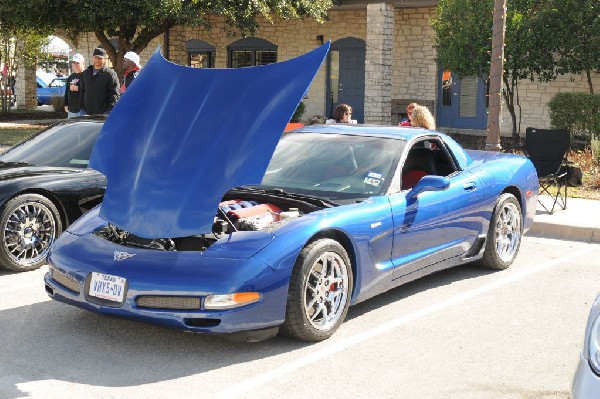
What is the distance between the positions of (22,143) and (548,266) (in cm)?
540

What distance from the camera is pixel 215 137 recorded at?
18.8ft

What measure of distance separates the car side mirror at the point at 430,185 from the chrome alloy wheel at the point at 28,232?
10.9 ft

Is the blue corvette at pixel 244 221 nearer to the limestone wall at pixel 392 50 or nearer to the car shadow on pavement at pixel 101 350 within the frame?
the car shadow on pavement at pixel 101 350

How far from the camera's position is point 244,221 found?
579 centimetres

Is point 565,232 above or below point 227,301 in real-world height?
below

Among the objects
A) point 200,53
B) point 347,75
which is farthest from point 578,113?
point 200,53

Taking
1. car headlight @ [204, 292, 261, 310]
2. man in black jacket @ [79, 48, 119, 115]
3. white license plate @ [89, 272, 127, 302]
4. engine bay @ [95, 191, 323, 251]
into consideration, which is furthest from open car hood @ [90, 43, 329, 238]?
man in black jacket @ [79, 48, 119, 115]

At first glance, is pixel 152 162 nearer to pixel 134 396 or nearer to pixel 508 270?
pixel 134 396

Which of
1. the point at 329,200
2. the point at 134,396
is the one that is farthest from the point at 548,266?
the point at 134,396

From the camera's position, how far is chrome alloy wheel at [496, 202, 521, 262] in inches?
311

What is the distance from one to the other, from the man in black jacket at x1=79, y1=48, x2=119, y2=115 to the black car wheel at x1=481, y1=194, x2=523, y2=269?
5.92 metres

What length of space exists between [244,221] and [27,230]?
2.74 meters

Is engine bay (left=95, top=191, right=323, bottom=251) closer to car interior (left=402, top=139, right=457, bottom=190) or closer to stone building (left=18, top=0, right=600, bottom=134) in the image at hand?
car interior (left=402, top=139, right=457, bottom=190)

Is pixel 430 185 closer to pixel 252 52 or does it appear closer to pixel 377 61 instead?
pixel 377 61
